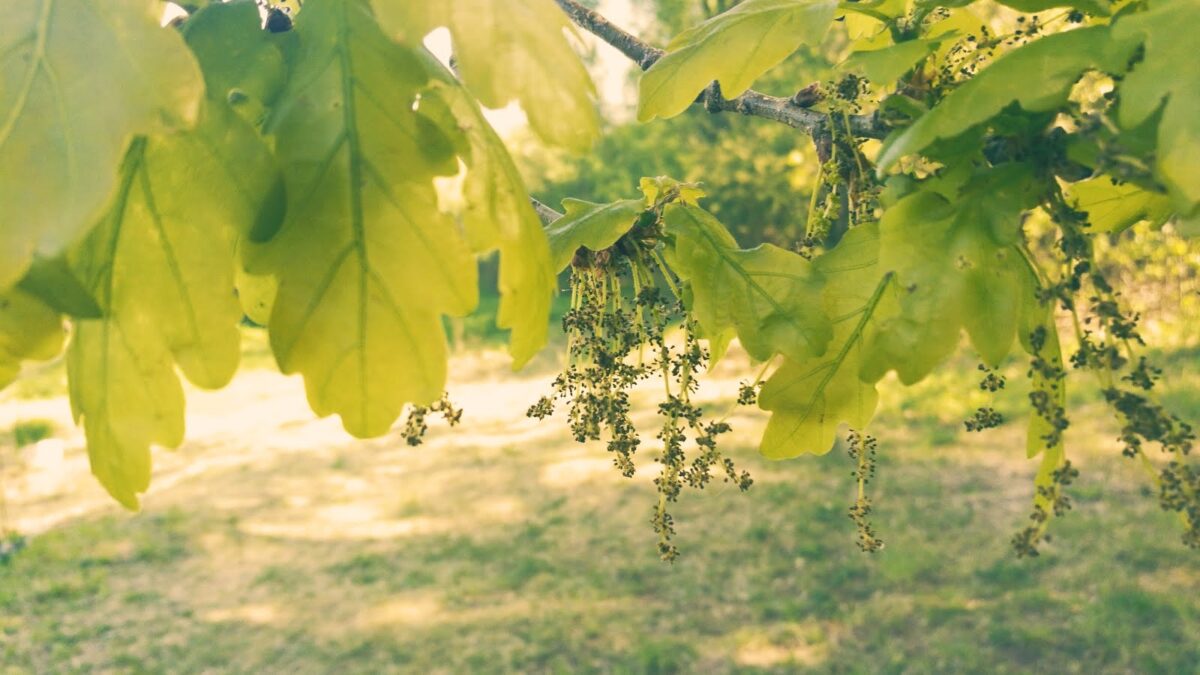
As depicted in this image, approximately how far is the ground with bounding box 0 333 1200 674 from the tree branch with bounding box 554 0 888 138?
11.5 feet

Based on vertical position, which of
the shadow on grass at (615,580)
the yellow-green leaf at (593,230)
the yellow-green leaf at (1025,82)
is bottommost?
the shadow on grass at (615,580)

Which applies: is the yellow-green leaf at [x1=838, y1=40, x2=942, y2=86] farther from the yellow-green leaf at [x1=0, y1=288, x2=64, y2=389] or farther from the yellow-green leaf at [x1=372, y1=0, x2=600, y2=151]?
the yellow-green leaf at [x1=0, y1=288, x2=64, y2=389]

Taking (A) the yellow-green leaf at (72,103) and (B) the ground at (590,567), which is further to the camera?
(B) the ground at (590,567)

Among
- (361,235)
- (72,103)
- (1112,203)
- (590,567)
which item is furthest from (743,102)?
(590,567)

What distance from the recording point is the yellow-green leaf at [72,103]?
2.10 ft

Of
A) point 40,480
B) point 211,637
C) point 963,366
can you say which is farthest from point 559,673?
point 963,366

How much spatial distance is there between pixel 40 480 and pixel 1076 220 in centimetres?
835

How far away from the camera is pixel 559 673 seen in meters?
4.50

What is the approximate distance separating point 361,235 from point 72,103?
0.21 metres

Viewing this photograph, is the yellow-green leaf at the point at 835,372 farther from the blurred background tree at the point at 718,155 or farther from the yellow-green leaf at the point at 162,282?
the blurred background tree at the point at 718,155

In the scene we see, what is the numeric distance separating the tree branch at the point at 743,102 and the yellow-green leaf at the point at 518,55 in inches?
15.1

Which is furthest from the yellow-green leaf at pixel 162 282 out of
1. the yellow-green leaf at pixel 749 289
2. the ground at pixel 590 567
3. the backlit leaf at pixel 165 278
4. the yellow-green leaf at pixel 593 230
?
the ground at pixel 590 567

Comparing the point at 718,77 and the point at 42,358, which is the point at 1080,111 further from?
the point at 42,358

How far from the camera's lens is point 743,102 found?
1.30m
